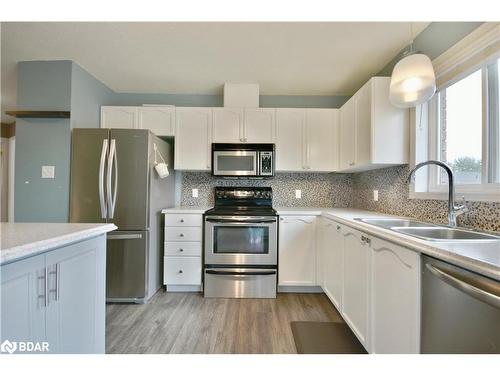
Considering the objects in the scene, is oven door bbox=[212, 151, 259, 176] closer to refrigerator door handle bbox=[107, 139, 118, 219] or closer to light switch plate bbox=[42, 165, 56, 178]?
refrigerator door handle bbox=[107, 139, 118, 219]

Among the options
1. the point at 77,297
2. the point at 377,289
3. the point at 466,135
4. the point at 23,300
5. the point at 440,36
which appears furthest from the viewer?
the point at 440,36

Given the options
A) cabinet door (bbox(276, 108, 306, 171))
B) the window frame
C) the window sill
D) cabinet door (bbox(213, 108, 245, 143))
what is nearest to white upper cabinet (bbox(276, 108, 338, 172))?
cabinet door (bbox(276, 108, 306, 171))

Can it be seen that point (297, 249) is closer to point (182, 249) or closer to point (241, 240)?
point (241, 240)

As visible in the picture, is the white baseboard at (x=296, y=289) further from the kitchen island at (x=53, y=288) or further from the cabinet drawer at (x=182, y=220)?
the kitchen island at (x=53, y=288)

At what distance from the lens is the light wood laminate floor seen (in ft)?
5.13

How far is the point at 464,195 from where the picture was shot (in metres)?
1.34

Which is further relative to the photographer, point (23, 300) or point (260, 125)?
point (260, 125)

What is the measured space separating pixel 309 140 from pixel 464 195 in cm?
161

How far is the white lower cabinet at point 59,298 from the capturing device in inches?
28.6

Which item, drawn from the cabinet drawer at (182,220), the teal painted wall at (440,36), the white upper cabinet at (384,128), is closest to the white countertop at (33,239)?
the cabinet drawer at (182,220)

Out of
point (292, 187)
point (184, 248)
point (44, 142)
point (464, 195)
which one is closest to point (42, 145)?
point (44, 142)
